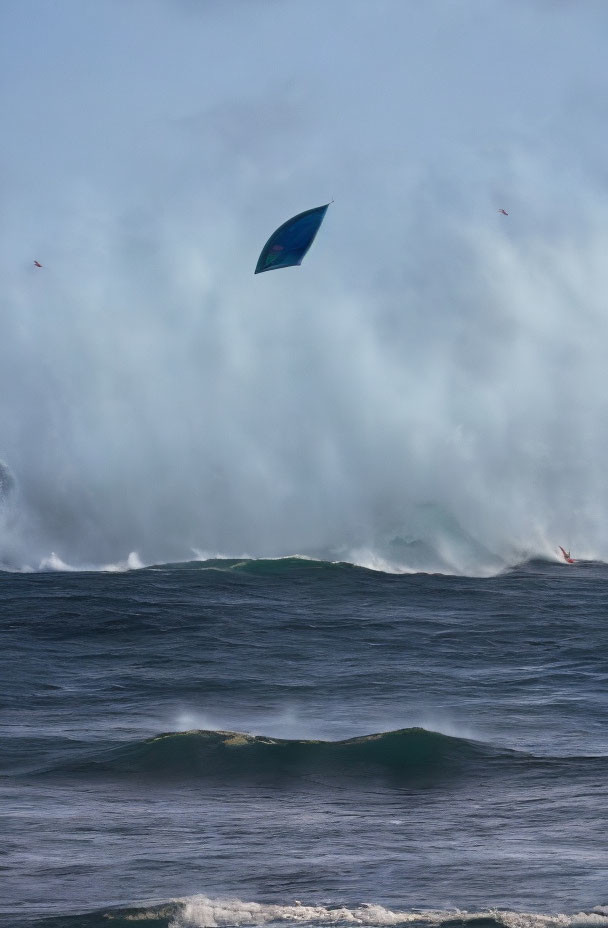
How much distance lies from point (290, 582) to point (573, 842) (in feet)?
86.5

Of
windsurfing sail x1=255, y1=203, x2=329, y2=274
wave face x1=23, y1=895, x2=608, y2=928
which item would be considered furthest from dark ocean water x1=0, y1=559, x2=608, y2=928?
windsurfing sail x1=255, y1=203, x2=329, y2=274

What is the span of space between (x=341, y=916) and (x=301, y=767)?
6.02 metres

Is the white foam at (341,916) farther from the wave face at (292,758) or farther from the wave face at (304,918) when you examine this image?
the wave face at (292,758)

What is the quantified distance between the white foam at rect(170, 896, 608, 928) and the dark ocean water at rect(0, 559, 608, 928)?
0.08ft

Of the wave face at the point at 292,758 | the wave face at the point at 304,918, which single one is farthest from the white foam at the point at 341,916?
the wave face at the point at 292,758

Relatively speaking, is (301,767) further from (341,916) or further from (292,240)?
(292,240)

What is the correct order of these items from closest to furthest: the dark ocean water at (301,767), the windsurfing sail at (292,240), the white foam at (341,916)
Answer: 1. the white foam at (341,916)
2. the dark ocean water at (301,767)
3. the windsurfing sail at (292,240)

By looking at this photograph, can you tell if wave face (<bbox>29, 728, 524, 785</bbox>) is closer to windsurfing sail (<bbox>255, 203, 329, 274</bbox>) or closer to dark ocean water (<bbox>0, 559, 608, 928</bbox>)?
dark ocean water (<bbox>0, 559, 608, 928</bbox>)

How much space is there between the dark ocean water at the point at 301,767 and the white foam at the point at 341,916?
25 millimetres

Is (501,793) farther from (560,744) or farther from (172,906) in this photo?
(172,906)

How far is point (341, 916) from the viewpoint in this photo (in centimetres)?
948

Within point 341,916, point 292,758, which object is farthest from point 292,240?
point 341,916

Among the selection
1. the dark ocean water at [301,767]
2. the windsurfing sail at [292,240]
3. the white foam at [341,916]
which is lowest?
the white foam at [341,916]

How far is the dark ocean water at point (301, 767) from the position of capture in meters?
10.1
